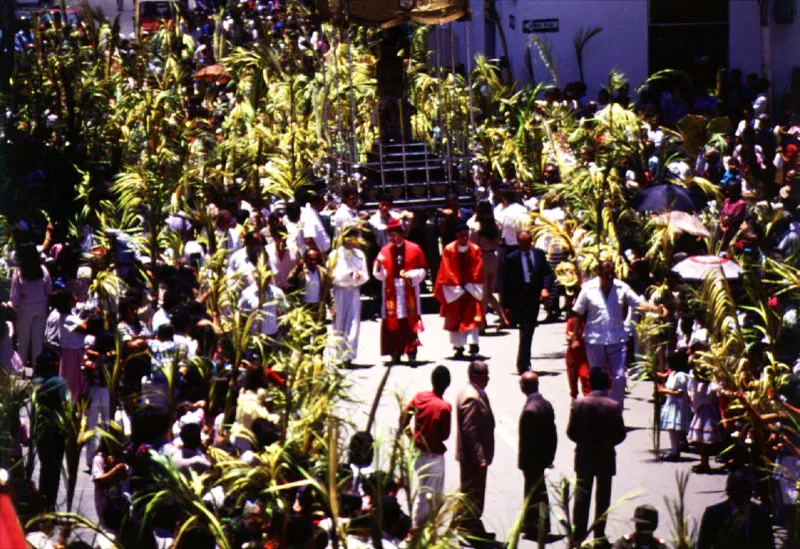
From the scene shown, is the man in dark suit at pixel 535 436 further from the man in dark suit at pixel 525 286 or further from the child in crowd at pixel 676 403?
the man in dark suit at pixel 525 286

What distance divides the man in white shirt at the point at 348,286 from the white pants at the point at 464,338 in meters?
0.99

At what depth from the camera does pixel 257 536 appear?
8773 millimetres

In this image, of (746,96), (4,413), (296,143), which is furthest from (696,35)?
(4,413)

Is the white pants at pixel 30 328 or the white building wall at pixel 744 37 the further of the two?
the white building wall at pixel 744 37

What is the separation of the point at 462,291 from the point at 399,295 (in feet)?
2.24

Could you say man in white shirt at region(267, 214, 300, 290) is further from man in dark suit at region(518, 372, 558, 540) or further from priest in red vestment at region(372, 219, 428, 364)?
man in dark suit at region(518, 372, 558, 540)

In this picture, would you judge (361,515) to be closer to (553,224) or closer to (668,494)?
(668,494)

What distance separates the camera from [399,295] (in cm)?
1599

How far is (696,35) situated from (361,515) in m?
19.9

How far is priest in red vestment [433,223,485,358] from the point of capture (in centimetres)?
1608

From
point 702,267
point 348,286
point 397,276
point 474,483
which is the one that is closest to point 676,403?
point 702,267

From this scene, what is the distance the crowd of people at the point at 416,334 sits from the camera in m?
9.48

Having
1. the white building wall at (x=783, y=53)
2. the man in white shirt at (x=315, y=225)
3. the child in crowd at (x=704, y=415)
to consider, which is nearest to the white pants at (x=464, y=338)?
the man in white shirt at (x=315, y=225)

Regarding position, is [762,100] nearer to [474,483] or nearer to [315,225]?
[315,225]
